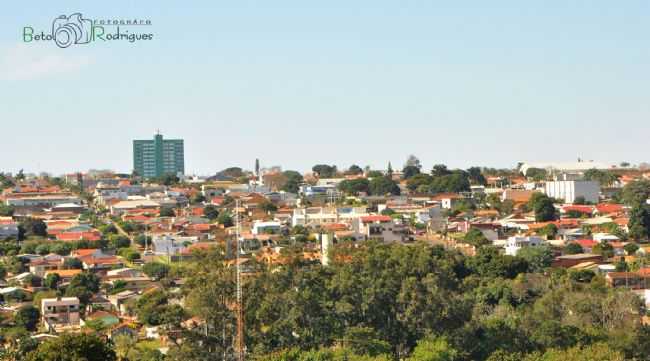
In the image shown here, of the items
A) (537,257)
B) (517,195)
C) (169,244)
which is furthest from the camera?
(517,195)

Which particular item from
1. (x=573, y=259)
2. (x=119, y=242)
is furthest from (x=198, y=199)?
(x=573, y=259)

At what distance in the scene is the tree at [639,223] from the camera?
106ft

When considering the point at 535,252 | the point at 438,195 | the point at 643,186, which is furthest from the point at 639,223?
the point at 438,195

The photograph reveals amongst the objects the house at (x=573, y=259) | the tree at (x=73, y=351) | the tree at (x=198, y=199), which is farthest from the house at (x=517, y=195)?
the tree at (x=73, y=351)

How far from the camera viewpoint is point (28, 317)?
22.6 metres

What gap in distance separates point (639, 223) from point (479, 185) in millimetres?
18673

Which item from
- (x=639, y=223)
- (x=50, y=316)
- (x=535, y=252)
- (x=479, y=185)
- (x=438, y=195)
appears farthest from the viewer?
(x=479, y=185)

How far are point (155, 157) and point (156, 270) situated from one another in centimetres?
5003

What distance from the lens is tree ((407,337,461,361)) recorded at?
650 inches

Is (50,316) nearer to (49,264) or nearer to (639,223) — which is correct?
(49,264)

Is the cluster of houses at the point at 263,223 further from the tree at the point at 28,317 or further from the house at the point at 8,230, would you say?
the tree at the point at 28,317

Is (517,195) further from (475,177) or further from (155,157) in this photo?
(155,157)

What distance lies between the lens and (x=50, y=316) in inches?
911

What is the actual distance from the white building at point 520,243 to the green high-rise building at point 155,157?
48438mm
